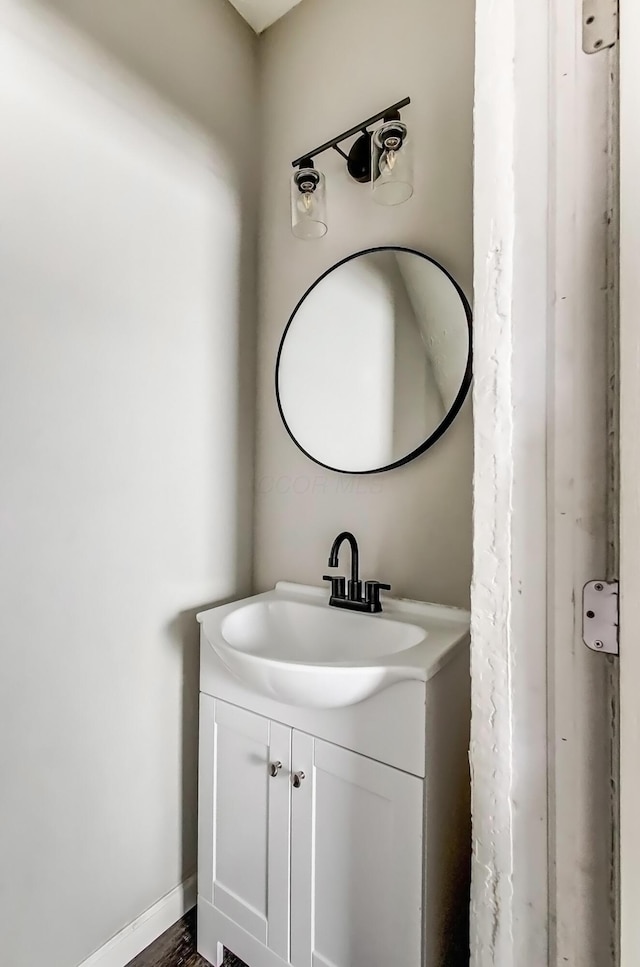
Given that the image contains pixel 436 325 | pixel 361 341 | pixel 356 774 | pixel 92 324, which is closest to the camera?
pixel 356 774

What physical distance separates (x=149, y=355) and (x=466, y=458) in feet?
2.76

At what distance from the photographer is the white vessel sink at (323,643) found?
0.89 meters

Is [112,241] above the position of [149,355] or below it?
above

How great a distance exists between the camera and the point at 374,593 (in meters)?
1.22

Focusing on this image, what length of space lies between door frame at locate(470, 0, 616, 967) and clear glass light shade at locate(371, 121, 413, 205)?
1.37 feet

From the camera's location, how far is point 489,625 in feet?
2.51

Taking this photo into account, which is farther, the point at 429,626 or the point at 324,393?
the point at 324,393

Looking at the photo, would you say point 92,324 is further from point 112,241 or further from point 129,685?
point 129,685

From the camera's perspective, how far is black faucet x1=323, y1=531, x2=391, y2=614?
122 centimetres

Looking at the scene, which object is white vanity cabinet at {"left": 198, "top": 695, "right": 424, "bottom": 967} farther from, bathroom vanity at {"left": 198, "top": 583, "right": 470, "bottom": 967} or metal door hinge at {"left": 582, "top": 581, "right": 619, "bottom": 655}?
metal door hinge at {"left": 582, "top": 581, "right": 619, "bottom": 655}

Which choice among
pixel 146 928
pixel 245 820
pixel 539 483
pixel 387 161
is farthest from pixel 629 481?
pixel 146 928

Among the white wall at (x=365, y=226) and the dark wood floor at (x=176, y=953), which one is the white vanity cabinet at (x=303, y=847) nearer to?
the dark wood floor at (x=176, y=953)

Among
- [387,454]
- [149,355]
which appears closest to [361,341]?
[387,454]

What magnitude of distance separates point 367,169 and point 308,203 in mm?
182
